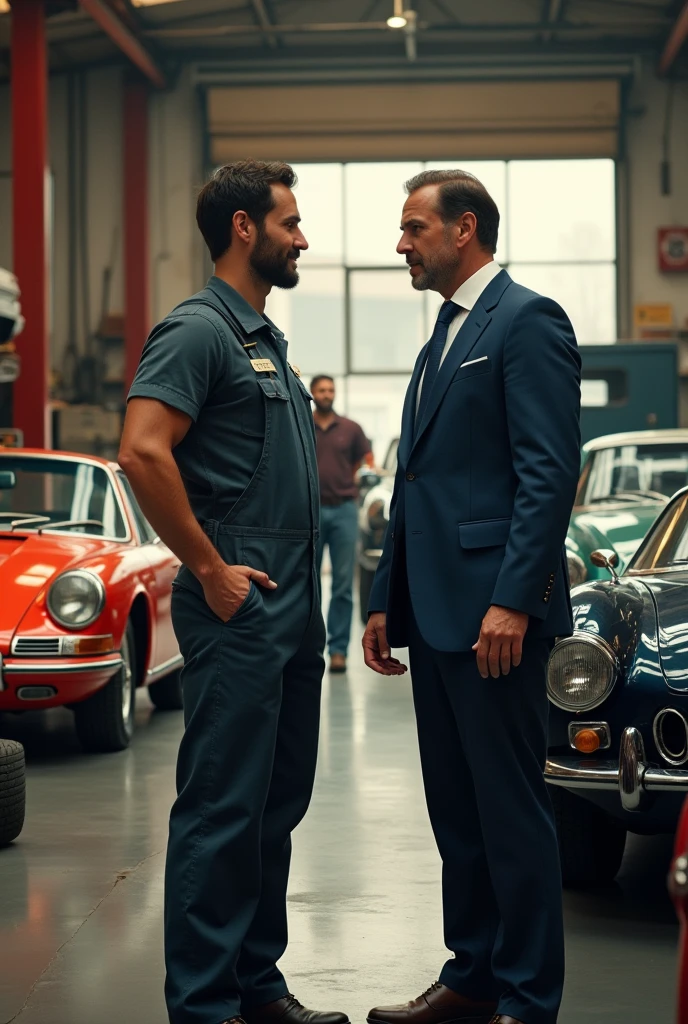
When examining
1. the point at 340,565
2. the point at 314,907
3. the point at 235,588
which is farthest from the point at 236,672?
the point at 340,565

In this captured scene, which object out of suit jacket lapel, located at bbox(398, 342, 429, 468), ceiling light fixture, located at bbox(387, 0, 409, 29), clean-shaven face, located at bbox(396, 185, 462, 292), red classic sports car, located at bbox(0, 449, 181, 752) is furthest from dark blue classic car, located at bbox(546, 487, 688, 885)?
ceiling light fixture, located at bbox(387, 0, 409, 29)

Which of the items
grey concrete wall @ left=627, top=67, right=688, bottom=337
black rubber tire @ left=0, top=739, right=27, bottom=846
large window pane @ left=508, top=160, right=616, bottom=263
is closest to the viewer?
black rubber tire @ left=0, top=739, right=27, bottom=846

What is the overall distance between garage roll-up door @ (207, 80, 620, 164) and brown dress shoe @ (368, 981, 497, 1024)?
57.0 ft

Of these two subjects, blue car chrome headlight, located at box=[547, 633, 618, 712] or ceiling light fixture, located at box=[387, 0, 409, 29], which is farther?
ceiling light fixture, located at box=[387, 0, 409, 29]

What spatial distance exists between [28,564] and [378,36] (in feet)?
47.6

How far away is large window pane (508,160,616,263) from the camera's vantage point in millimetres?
19703

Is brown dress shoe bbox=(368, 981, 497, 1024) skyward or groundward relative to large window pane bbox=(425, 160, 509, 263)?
groundward

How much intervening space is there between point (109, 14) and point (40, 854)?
13.8 m

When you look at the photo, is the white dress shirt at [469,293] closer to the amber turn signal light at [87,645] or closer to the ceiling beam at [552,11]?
the amber turn signal light at [87,645]

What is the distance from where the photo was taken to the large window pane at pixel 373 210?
19.9 meters

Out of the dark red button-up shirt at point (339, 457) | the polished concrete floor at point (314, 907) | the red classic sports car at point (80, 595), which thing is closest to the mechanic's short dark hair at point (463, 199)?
the polished concrete floor at point (314, 907)

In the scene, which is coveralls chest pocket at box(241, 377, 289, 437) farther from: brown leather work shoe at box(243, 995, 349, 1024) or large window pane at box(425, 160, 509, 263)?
large window pane at box(425, 160, 509, 263)

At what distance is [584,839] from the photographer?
13.9 ft

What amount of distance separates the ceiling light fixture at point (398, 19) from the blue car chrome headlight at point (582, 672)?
45.8 ft
